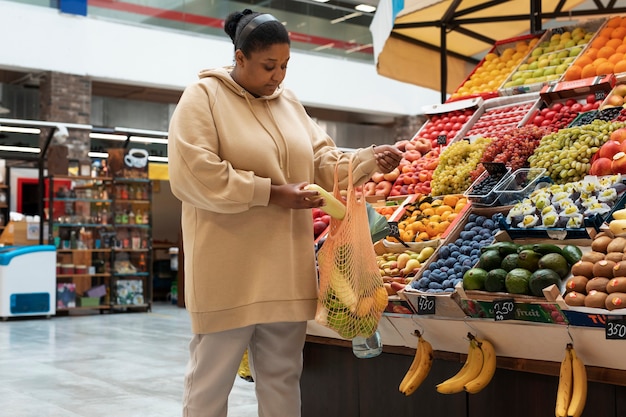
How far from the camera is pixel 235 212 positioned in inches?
97.7

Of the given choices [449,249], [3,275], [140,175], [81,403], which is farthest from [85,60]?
[449,249]

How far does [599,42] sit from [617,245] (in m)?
3.23

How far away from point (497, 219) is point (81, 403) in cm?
308

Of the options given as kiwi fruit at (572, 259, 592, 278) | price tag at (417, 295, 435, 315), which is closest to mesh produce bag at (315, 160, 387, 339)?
price tag at (417, 295, 435, 315)

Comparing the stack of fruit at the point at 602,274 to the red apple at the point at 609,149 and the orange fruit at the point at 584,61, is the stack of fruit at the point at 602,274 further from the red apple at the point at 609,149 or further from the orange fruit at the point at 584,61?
the orange fruit at the point at 584,61

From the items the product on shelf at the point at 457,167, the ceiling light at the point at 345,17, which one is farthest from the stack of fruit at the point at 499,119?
the ceiling light at the point at 345,17

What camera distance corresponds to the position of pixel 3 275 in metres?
11.1

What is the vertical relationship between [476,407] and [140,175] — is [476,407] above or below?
A: below

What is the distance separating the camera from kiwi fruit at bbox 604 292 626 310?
2512 mm

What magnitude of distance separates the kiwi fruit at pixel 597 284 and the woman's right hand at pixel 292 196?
3.12 ft

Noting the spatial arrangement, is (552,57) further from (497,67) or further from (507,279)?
(507,279)

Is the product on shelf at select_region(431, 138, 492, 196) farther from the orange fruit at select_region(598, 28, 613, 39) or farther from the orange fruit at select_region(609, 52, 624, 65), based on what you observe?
the orange fruit at select_region(598, 28, 613, 39)

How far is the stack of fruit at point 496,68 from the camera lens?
20.0 ft

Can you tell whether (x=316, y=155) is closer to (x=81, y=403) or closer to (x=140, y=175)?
(x=81, y=403)
